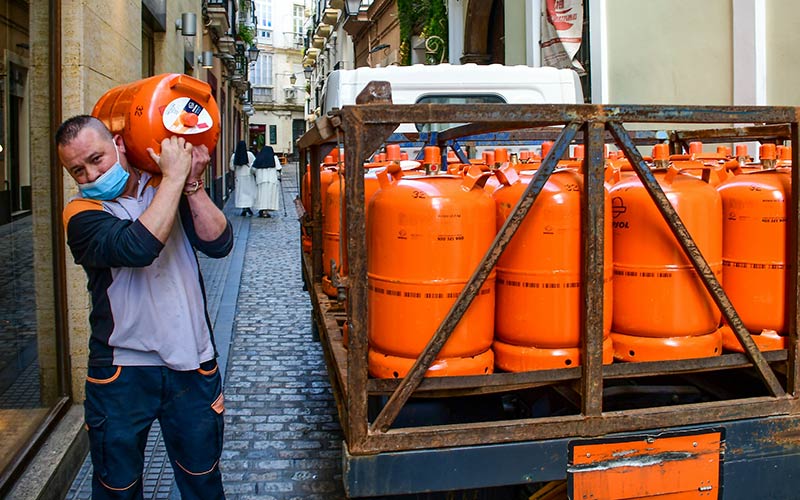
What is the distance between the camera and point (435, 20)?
17.7 meters

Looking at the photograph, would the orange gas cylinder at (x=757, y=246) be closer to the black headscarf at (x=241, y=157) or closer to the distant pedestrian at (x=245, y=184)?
the distant pedestrian at (x=245, y=184)

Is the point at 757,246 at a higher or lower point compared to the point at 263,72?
lower

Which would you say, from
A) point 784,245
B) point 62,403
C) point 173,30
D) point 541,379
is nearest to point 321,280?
point 62,403

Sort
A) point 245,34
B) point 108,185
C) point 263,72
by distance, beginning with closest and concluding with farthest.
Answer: point 108,185 < point 245,34 < point 263,72

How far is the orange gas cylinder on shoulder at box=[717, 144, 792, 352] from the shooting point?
285 cm

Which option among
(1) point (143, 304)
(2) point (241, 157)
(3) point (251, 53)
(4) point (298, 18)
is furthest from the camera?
(4) point (298, 18)

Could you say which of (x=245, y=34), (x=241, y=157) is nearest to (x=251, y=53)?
(x=245, y=34)

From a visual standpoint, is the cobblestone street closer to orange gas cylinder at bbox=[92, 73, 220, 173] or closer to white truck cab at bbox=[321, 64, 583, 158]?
white truck cab at bbox=[321, 64, 583, 158]

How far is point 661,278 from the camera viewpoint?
8.96 ft

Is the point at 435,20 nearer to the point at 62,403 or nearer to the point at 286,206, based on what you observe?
the point at 286,206

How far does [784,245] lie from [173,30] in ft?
31.9

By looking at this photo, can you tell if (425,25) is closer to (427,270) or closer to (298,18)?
(427,270)

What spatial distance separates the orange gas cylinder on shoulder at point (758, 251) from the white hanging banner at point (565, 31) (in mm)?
8019

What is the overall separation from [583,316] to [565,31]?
28.9 feet
